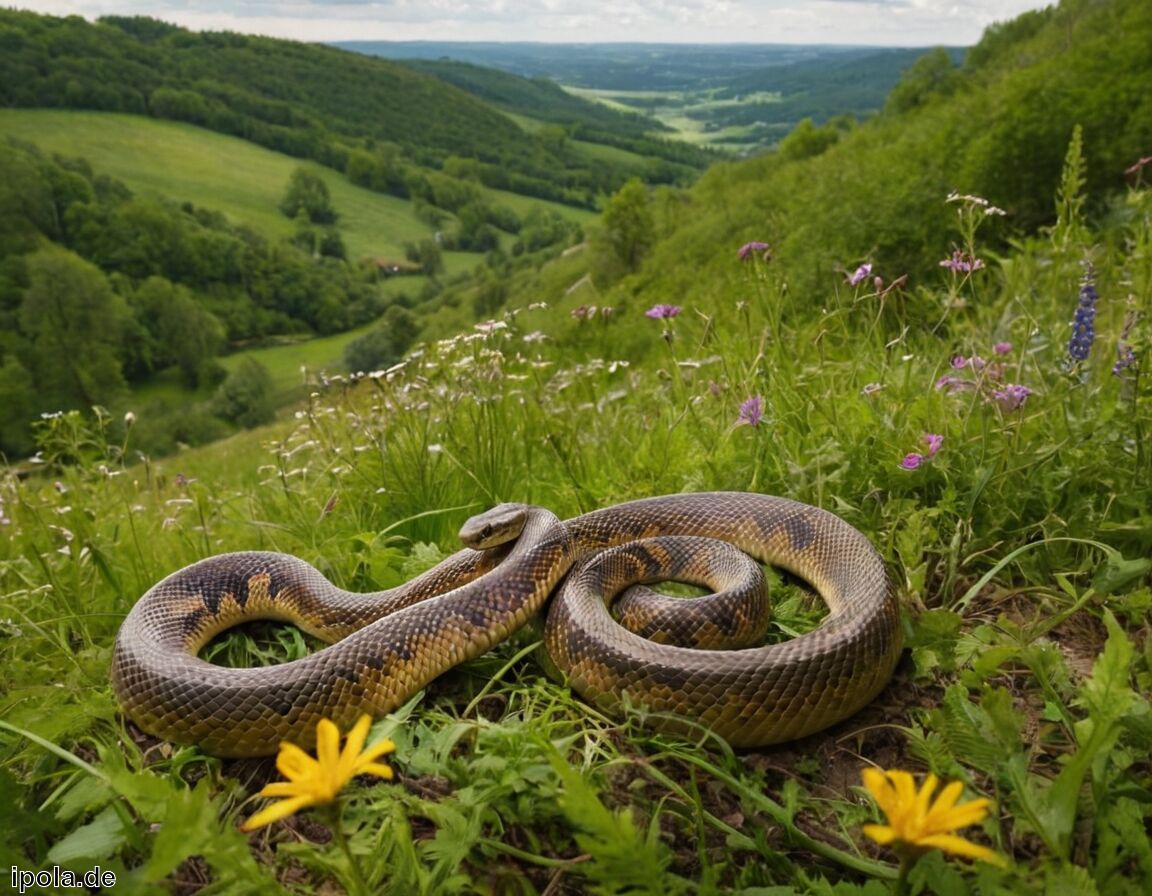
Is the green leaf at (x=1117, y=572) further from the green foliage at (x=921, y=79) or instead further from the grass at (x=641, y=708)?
the green foliage at (x=921, y=79)

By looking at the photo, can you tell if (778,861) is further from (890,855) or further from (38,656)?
(38,656)

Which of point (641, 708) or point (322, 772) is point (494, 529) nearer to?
point (641, 708)

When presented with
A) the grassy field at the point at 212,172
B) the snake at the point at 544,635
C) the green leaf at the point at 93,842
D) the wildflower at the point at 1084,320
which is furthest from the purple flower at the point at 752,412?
the grassy field at the point at 212,172

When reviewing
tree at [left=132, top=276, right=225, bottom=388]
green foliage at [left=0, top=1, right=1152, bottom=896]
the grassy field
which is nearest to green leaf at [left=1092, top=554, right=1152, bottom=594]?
green foliage at [left=0, top=1, right=1152, bottom=896]

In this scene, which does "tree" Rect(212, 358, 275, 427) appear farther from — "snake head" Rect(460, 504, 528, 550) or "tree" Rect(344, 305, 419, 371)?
"snake head" Rect(460, 504, 528, 550)

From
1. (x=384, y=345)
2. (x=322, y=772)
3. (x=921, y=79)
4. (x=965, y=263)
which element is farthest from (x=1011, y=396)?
(x=384, y=345)

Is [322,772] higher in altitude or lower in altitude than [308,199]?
lower

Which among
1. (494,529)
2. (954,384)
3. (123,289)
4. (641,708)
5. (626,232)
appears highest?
(954,384)
